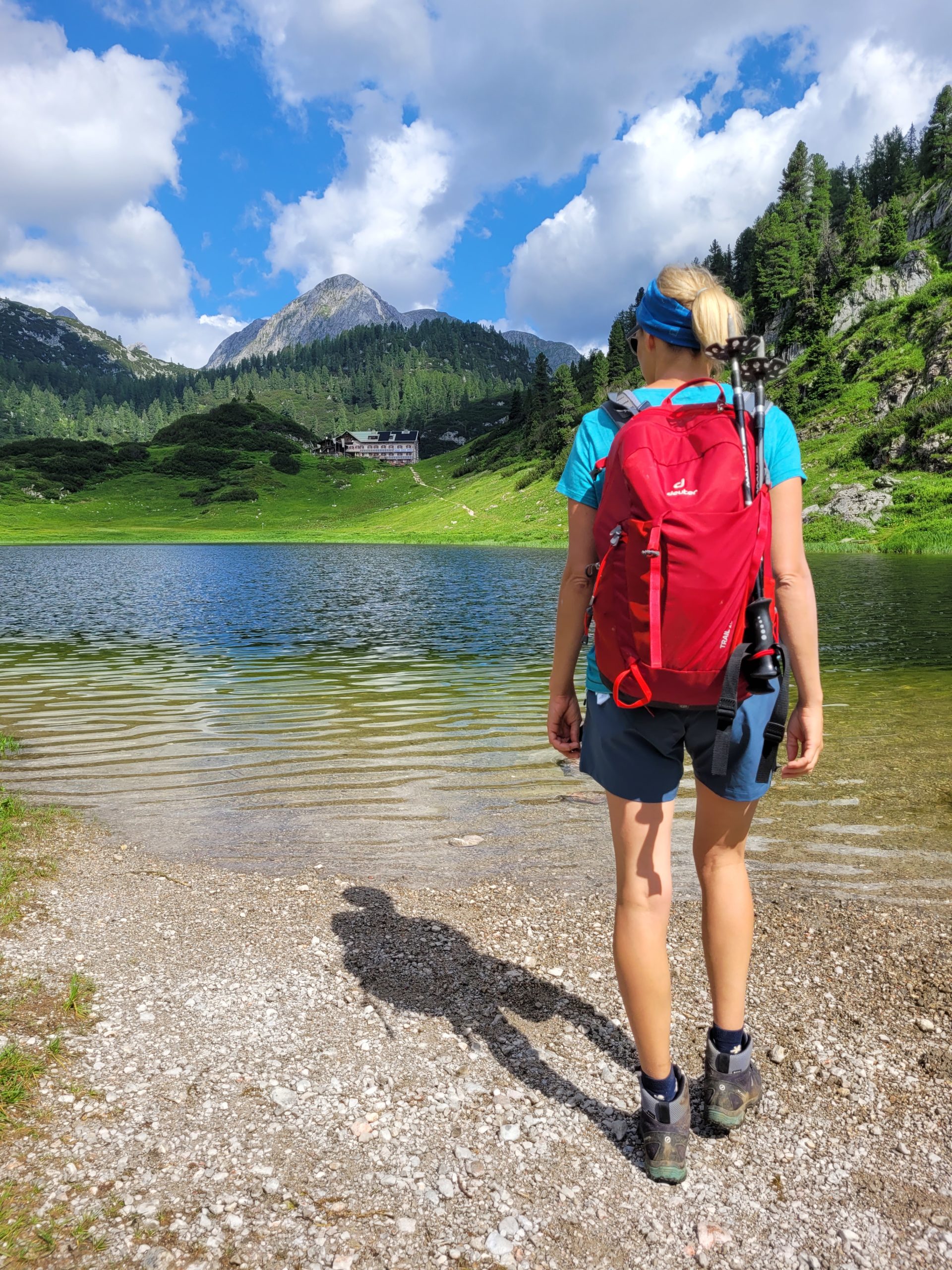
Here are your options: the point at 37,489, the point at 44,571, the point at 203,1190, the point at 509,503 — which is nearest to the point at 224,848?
the point at 203,1190

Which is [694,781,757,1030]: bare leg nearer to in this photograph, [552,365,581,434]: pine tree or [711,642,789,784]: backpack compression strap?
[711,642,789,784]: backpack compression strap

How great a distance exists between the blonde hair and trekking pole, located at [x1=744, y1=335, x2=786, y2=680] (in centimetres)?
20

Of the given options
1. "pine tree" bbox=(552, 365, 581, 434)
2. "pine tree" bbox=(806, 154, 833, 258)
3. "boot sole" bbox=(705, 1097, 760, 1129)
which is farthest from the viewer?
"pine tree" bbox=(806, 154, 833, 258)

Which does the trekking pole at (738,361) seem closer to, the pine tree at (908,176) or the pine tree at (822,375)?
the pine tree at (822,375)

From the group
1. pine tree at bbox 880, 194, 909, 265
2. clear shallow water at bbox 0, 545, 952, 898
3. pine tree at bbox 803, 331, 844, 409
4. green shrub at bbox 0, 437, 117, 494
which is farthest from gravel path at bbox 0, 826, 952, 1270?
green shrub at bbox 0, 437, 117, 494

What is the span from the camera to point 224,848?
874cm

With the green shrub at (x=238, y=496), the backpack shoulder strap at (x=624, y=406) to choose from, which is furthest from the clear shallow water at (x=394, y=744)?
the green shrub at (x=238, y=496)

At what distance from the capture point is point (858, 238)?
415 ft

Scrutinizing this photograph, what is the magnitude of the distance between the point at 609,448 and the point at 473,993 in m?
4.01

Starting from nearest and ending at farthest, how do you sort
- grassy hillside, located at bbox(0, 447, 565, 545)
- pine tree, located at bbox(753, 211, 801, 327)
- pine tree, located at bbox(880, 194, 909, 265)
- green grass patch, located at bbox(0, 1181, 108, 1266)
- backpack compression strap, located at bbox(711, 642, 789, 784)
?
1. green grass patch, located at bbox(0, 1181, 108, 1266)
2. backpack compression strap, located at bbox(711, 642, 789, 784)
3. grassy hillside, located at bbox(0, 447, 565, 545)
4. pine tree, located at bbox(880, 194, 909, 265)
5. pine tree, located at bbox(753, 211, 801, 327)

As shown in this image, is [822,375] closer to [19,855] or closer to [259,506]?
[259,506]

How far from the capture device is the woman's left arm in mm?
3721

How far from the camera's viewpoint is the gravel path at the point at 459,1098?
3.30 meters

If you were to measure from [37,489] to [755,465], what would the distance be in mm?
204790
